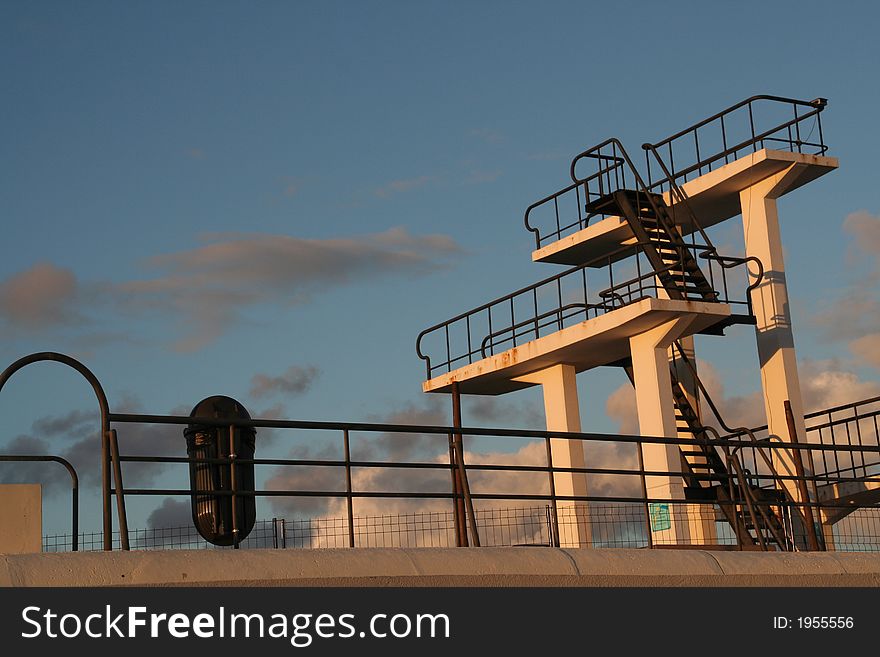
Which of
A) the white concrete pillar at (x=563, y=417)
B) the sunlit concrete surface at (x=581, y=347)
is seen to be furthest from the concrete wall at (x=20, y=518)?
the white concrete pillar at (x=563, y=417)

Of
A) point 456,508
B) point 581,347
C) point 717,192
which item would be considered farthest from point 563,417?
point 456,508

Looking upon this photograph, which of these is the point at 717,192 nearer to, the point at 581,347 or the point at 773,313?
the point at 773,313

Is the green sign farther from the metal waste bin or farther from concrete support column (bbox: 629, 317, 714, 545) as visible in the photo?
the metal waste bin

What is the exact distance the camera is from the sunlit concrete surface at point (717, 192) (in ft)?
82.7

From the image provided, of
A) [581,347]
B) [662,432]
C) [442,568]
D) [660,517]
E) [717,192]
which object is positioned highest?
[717,192]

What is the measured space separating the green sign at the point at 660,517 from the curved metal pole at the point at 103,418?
529 inches

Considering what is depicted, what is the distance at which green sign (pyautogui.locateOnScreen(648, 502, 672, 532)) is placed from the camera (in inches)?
936

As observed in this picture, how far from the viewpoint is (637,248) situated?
25.5 meters

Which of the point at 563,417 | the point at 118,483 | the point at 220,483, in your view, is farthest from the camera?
the point at 563,417

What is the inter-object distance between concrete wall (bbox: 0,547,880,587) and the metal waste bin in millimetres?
2085

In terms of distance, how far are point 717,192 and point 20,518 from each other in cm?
1671

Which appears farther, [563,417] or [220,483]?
[563,417]

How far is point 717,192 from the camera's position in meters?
26.1

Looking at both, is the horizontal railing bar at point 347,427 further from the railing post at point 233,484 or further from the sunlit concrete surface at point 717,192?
the sunlit concrete surface at point 717,192
